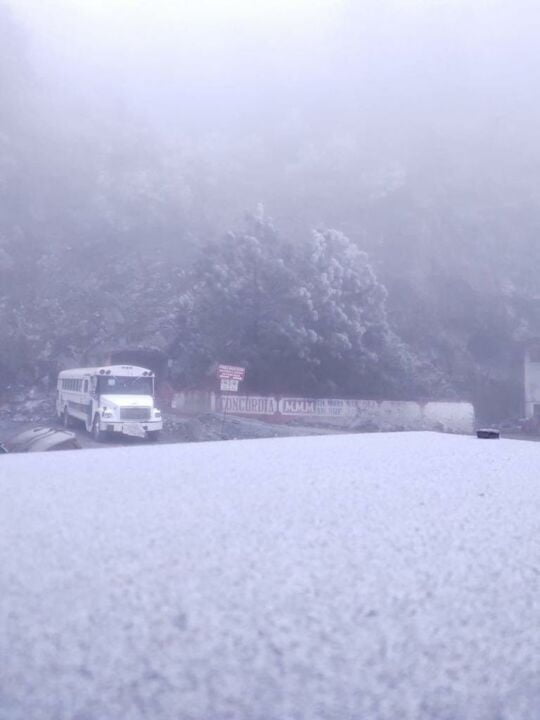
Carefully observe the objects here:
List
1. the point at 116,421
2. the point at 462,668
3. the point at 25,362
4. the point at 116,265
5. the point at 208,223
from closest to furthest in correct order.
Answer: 1. the point at 462,668
2. the point at 116,421
3. the point at 25,362
4. the point at 116,265
5. the point at 208,223

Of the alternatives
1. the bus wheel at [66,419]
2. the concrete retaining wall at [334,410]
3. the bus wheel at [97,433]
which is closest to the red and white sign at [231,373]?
the concrete retaining wall at [334,410]

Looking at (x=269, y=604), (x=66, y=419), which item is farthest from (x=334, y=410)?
(x=269, y=604)

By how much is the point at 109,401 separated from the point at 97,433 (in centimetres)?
48

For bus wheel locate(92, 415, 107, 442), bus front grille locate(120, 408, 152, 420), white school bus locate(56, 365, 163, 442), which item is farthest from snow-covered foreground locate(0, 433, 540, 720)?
bus front grille locate(120, 408, 152, 420)

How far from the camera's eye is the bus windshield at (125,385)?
33.9 feet

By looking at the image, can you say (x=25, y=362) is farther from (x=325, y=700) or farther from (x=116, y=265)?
(x=325, y=700)

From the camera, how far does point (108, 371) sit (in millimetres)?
10508

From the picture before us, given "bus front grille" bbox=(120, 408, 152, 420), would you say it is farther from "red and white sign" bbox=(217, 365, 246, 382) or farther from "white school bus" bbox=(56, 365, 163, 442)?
"red and white sign" bbox=(217, 365, 246, 382)

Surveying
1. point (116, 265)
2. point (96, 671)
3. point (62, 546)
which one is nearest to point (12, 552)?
point (62, 546)

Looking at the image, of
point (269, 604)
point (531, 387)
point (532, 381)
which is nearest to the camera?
point (269, 604)

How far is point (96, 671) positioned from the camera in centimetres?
140

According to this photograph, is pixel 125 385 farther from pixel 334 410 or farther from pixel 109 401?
pixel 334 410

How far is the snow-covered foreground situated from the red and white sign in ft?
28.9

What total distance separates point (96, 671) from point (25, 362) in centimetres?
1026
